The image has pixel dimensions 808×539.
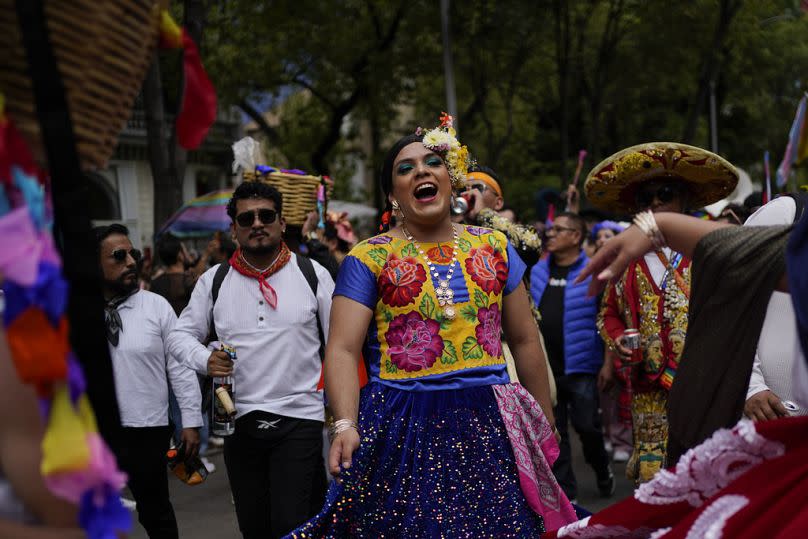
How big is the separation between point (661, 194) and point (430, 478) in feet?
7.90

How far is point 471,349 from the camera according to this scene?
415 centimetres

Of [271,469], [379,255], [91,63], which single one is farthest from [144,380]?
[91,63]

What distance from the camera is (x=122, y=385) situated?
541 cm

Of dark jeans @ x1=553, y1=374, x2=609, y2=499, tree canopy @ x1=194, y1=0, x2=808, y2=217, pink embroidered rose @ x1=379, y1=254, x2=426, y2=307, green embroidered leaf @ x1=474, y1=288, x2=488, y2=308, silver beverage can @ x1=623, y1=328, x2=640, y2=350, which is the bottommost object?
dark jeans @ x1=553, y1=374, x2=609, y2=499

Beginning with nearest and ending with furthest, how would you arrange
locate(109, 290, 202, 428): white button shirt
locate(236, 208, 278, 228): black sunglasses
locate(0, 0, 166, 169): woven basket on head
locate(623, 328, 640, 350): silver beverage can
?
locate(0, 0, 166, 169): woven basket on head → locate(109, 290, 202, 428): white button shirt → locate(236, 208, 278, 228): black sunglasses → locate(623, 328, 640, 350): silver beverage can

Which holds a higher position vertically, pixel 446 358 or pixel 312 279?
pixel 312 279

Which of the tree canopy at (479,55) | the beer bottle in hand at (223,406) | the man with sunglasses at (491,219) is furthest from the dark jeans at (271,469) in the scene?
the tree canopy at (479,55)

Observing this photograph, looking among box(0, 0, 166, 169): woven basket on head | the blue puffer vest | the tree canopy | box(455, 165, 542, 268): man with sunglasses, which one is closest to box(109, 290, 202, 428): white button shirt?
box(455, 165, 542, 268): man with sunglasses

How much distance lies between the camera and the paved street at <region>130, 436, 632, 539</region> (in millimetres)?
7270

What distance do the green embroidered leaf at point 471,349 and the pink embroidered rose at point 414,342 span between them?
10 centimetres

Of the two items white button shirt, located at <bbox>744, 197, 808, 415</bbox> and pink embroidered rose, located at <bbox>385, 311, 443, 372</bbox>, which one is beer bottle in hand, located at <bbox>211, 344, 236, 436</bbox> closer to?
pink embroidered rose, located at <bbox>385, 311, 443, 372</bbox>

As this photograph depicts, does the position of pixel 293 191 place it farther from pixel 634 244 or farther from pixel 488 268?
pixel 634 244

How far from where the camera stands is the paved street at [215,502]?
727cm

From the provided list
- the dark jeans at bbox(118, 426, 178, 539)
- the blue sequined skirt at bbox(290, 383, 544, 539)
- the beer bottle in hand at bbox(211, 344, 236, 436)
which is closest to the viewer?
the blue sequined skirt at bbox(290, 383, 544, 539)
